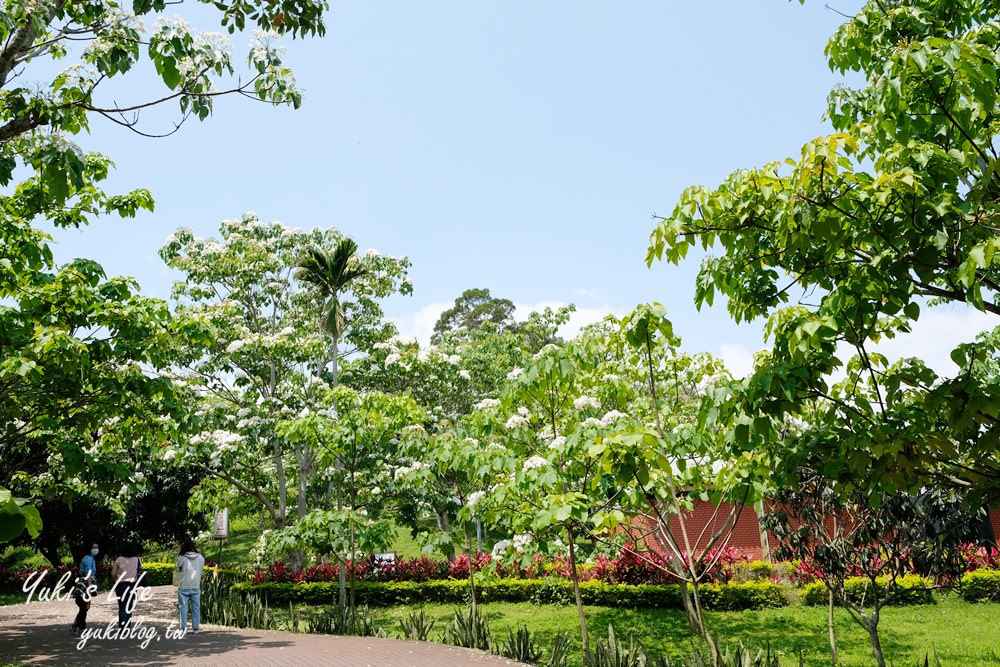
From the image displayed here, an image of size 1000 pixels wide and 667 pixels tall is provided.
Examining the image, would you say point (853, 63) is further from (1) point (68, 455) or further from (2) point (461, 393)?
(2) point (461, 393)

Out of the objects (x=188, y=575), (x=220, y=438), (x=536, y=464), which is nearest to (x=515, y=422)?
(x=536, y=464)

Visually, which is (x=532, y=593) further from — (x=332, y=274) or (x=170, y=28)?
(x=170, y=28)

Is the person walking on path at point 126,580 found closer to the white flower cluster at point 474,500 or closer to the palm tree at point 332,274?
the white flower cluster at point 474,500

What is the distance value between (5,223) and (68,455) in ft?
9.90

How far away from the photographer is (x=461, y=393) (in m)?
22.5

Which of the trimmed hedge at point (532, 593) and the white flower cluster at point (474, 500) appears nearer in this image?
the white flower cluster at point (474, 500)

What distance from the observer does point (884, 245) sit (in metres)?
3.64

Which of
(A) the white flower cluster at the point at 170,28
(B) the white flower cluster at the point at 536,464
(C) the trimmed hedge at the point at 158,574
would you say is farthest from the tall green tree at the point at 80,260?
(C) the trimmed hedge at the point at 158,574

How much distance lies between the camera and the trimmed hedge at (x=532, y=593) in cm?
Result: 1438

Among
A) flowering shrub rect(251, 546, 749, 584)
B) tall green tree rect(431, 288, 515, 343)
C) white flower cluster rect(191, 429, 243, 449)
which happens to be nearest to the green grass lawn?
flowering shrub rect(251, 546, 749, 584)

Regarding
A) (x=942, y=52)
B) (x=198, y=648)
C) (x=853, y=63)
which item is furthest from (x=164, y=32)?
(x=198, y=648)

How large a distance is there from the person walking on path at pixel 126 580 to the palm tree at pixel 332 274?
299 inches

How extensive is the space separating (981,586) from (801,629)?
5424mm

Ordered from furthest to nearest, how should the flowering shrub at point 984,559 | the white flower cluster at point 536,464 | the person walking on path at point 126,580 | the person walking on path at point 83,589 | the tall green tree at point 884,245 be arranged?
the flowering shrub at point 984,559 < the person walking on path at point 83,589 < the person walking on path at point 126,580 < the white flower cluster at point 536,464 < the tall green tree at point 884,245
